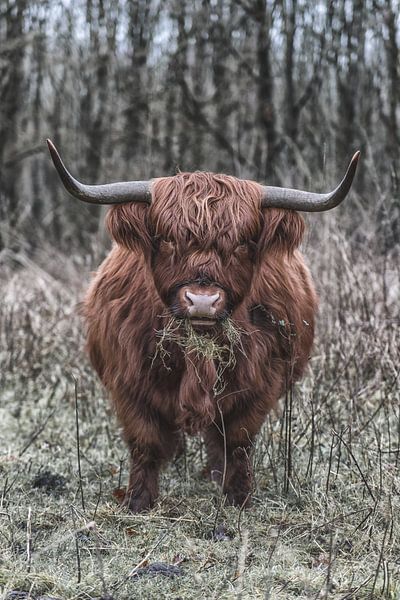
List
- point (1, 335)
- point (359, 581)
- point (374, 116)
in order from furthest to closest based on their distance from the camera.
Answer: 1. point (374, 116)
2. point (1, 335)
3. point (359, 581)

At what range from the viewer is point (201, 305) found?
10.8ft

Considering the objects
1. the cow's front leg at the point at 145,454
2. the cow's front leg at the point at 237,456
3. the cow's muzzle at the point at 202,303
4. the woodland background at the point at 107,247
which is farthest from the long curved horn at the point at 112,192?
the cow's front leg at the point at 237,456

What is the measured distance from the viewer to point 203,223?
11.5 feet

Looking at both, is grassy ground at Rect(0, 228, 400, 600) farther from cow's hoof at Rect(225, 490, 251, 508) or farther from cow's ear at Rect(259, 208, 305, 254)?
cow's ear at Rect(259, 208, 305, 254)

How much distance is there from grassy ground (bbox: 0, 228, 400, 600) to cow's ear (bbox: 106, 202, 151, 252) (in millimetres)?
1032

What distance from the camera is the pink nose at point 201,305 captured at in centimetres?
329

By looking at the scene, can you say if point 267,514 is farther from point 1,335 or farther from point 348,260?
point 1,335

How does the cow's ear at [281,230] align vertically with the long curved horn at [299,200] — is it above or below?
below

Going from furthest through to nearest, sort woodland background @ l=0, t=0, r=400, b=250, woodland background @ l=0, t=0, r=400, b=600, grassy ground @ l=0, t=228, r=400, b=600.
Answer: woodland background @ l=0, t=0, r=400, b=250
woodland background @ l=0, t=0, r=400, b=600
grassy ground @ l=0, t=228, r=400, b=600

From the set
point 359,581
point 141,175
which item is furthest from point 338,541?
point 141,175

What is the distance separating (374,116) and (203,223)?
7001 millimetres

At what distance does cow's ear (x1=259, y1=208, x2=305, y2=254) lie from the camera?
369 cm

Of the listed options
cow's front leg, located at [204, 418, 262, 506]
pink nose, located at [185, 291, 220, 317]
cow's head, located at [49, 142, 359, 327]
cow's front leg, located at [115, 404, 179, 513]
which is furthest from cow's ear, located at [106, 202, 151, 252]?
cow's front leg, located at [204, 418, 262, 506]

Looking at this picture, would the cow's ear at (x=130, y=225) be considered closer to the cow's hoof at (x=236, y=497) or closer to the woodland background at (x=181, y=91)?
the cow's hoof at (x=236, y=497)
